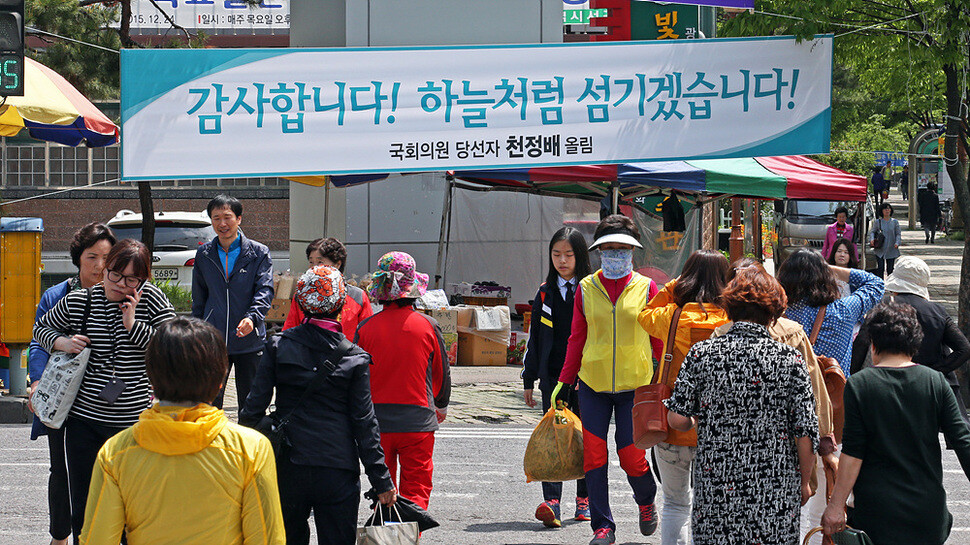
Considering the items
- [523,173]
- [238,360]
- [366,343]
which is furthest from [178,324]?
[523,173]

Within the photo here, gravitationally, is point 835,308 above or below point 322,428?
above

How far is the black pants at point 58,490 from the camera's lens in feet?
16.8

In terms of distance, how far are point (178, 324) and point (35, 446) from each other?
6225 mm

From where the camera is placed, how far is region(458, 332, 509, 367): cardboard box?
1377 centimetres

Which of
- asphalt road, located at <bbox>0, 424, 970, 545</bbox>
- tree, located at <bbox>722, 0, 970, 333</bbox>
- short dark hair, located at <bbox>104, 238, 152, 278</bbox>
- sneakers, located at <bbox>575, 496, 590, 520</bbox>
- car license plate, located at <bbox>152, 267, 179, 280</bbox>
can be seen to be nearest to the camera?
short dark hair, located at <bbox>104, 238, 152, 278</bbox>

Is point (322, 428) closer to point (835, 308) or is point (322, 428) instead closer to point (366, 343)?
point (366, 343)

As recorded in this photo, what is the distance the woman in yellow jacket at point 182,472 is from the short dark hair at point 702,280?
8.17 ft

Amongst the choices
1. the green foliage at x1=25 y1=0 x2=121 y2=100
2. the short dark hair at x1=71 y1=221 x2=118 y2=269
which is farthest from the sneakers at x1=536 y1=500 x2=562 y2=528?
the green foliage at x1=25 y1=0 x2=121 y2=100

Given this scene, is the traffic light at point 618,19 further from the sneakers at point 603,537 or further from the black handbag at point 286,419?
the black handbag at point 286,419

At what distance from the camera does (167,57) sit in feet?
30.3

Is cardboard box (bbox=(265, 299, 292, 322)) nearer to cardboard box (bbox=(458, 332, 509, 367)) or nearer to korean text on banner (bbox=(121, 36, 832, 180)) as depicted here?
cardboard box (bbox=(458, 332, 509, 367))

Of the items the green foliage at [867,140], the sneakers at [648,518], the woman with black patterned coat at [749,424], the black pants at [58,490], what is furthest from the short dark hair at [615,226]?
the green foliage at [867,140]

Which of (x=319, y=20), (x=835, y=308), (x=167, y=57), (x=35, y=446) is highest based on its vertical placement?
(x=319, y=20)

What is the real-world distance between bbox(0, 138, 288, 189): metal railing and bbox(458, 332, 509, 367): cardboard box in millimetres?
16736
